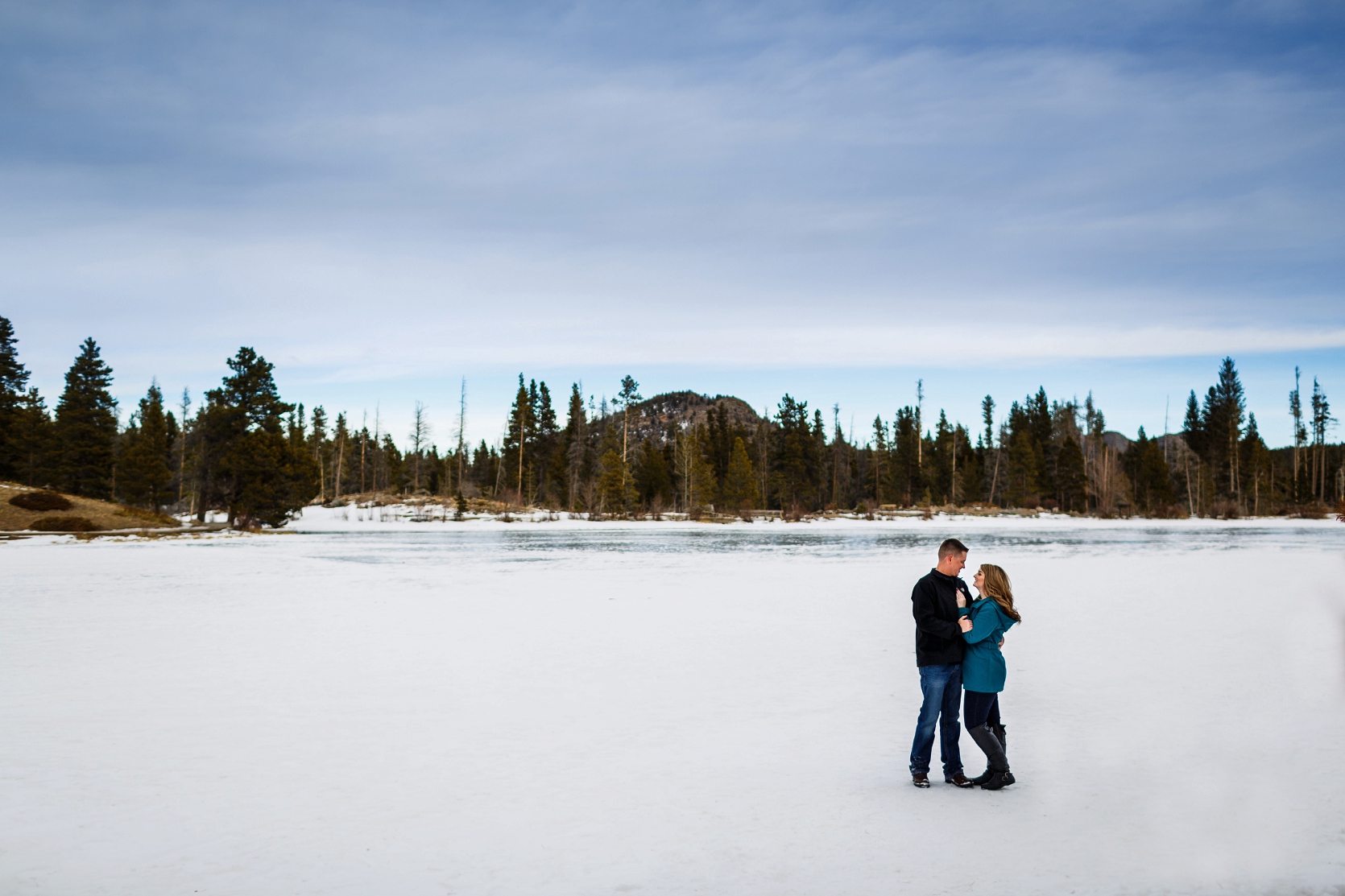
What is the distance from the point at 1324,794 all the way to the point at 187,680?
9.89 metres

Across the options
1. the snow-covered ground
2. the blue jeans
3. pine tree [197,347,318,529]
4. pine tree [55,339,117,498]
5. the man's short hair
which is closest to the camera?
the snow-covered ground

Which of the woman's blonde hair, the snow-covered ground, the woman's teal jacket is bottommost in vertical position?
the snow-covered ground

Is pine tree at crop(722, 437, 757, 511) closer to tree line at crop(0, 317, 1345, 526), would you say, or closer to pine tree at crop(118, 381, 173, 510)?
tree line at crop(0, 317, 1345, 526)

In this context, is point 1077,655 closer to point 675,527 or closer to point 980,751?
point 980,751

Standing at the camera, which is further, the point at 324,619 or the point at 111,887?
the point at 324,619

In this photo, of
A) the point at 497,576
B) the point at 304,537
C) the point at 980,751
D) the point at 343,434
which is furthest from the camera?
the point at 343,434

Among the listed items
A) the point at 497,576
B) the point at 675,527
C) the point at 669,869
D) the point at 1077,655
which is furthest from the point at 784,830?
the point at 675,527

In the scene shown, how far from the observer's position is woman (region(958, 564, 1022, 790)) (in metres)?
5.68

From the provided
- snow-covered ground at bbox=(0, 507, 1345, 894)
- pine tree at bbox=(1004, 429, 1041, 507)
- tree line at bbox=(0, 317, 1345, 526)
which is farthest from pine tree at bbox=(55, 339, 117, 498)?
pine tree at bbox=(1004, 429, 1041, 507)

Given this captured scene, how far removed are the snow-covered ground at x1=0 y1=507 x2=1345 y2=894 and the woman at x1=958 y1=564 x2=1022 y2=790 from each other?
255 mm

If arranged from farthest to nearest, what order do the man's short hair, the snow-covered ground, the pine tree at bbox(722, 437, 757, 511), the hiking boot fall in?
the pine tree at bbox(722, 437, 757, 511), the hiking boot, the man's short hair, the snow-covered ground

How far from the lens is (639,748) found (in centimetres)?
687

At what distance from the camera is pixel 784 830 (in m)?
5.12

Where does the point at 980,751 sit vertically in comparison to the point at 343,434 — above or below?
below
